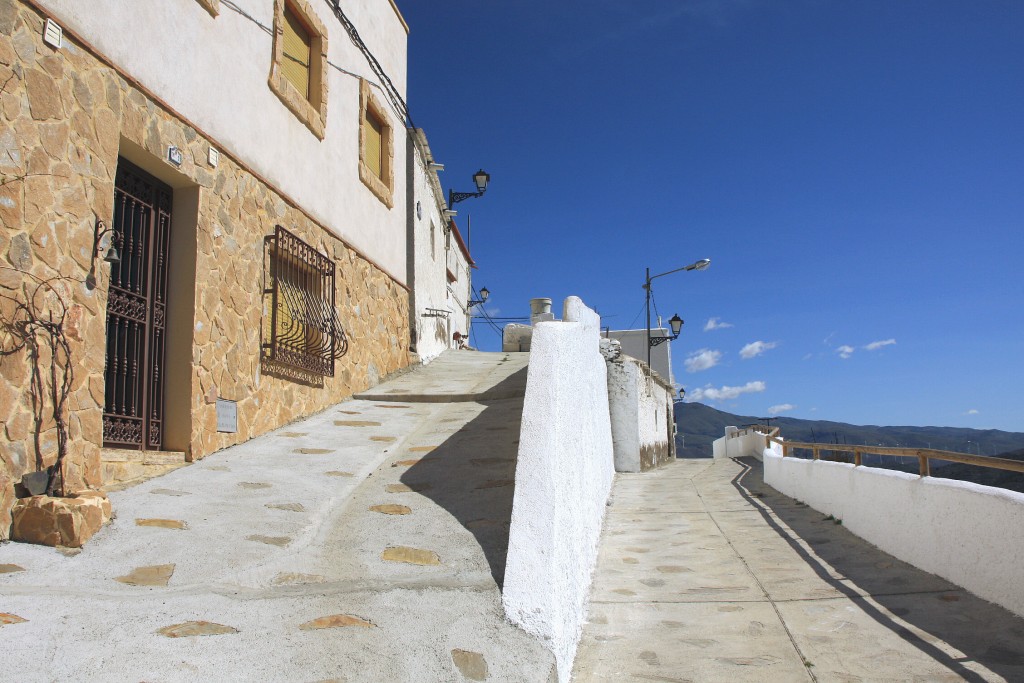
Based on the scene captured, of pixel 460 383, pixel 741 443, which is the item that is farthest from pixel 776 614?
pixel 741 443

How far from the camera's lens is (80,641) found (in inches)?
120

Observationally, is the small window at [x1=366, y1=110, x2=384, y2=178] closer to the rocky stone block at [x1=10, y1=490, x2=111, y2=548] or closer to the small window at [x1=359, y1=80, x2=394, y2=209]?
the small window at [x1=359, y1=80, x2=394, y2=209]

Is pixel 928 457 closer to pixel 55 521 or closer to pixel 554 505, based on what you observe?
pixel 554 505

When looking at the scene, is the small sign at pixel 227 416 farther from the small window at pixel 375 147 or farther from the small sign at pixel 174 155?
the small window at pixel 375 147

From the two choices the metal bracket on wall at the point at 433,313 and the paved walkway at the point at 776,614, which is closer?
the paved walkway at the point at 776,614

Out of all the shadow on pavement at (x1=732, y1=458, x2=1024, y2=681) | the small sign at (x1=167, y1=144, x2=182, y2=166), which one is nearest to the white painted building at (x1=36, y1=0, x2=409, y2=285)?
the small sign at (x1=167, y1=144, x2=182, y2=166)

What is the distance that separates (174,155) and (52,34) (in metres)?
1.42

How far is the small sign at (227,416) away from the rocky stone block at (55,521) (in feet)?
7.88

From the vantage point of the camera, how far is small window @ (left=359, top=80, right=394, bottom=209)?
1077 cm

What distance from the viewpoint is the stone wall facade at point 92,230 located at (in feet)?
14.6

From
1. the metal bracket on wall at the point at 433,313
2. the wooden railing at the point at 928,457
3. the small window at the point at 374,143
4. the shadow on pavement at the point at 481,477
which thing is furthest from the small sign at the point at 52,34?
the metal bracket on wall at the point at 433,313

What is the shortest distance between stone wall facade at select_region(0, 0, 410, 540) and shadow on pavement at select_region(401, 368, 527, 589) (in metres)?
2.06

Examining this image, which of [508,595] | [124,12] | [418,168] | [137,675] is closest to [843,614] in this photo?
[508,595]

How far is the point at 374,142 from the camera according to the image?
11688 mm
